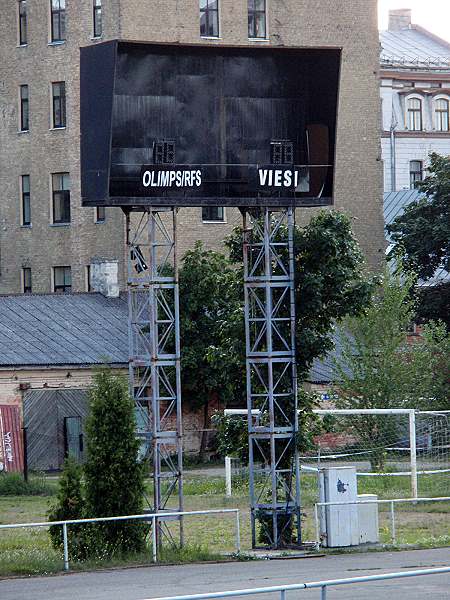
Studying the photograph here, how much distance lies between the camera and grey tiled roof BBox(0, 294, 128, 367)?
4734cm

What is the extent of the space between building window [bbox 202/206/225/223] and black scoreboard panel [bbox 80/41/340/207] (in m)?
35.5

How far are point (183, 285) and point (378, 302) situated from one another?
7644 mm

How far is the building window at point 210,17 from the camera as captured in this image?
202 ft

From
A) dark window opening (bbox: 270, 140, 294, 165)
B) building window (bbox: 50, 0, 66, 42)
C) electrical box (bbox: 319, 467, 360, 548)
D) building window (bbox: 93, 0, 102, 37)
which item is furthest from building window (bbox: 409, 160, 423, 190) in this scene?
electrical box (bbox: 319, 467, 360, 548)

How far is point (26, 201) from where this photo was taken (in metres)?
63.7

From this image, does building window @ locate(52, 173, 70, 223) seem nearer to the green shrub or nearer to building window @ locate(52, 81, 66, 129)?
building window @ locate(52, 81, 66, 129)

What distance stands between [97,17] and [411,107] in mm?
49590

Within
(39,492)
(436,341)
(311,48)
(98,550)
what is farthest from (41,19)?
(98,550)

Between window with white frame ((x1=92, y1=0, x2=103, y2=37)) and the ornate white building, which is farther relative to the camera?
the ornate white building

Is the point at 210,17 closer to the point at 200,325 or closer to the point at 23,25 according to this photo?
the point at 23,25

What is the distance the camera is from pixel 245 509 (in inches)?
1358

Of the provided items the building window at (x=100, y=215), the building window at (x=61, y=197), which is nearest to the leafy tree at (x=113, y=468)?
the building window at (x=100, y=215)

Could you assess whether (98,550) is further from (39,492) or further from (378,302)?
(378,302)

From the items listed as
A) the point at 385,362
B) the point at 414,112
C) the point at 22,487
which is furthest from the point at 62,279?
the point at 414,112
